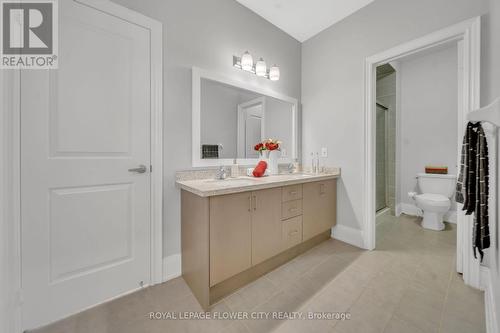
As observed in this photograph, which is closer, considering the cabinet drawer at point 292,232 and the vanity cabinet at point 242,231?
the vanity cabinet at point 242,231

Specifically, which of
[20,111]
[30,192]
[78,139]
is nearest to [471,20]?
[78,139]

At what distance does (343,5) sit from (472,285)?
9.38 feet

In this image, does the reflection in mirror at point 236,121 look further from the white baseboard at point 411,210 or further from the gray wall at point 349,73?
the white baseboard at point 411,210

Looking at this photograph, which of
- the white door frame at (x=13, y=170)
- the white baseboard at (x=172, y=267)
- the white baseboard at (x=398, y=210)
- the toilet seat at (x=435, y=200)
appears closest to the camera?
the white door frame at (x=13, y=170)

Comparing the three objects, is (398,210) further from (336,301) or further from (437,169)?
(336,301)

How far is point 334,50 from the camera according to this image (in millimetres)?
2439

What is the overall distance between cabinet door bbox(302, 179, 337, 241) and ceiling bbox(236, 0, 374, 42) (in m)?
1.95

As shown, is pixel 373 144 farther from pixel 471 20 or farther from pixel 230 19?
pixel 230 19

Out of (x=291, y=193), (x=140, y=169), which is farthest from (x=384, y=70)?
(x=140, y=169)

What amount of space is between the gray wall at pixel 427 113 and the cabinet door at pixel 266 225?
9.72ft

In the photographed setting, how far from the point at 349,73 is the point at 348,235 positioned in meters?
1.93

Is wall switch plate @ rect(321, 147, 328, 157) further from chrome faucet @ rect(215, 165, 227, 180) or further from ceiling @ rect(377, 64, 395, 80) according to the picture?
ceiling @ rect(377, 64, 395, 80)

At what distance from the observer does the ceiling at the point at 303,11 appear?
2102mm

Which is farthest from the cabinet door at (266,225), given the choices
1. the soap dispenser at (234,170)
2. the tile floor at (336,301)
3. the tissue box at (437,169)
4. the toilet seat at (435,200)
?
the tissue box at (437,169)
